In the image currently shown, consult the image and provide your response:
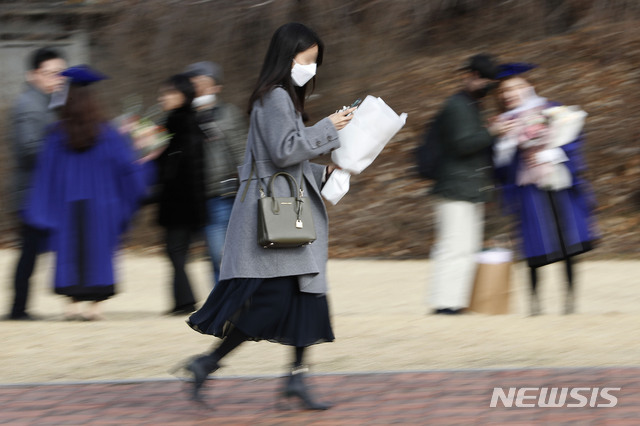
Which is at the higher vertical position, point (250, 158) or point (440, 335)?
point (250, 158)

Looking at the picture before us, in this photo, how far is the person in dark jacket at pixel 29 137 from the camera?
26.7 feet

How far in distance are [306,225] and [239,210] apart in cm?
30

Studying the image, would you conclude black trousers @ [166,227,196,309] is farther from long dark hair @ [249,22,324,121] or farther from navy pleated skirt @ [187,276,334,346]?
long dark hair @ [249,22,324,121]

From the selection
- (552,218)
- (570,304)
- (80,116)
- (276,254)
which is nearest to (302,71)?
(276,254)

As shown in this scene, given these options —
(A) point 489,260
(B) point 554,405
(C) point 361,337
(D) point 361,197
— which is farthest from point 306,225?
(D) point 361,197

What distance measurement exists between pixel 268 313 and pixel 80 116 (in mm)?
3300

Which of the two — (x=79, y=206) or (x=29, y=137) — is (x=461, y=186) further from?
(x=29, y=137)

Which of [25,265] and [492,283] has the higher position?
[25,265]

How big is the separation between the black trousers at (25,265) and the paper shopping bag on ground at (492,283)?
298cm

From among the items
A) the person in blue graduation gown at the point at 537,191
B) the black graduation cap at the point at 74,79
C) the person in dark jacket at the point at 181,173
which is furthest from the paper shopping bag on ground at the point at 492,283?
the black graduation cap at the point at 74,79

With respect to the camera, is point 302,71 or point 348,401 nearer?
point 302,71

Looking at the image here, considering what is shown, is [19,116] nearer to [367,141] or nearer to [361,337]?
[361,337]

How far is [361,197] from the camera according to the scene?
53.3 feet

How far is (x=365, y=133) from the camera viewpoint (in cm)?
520
